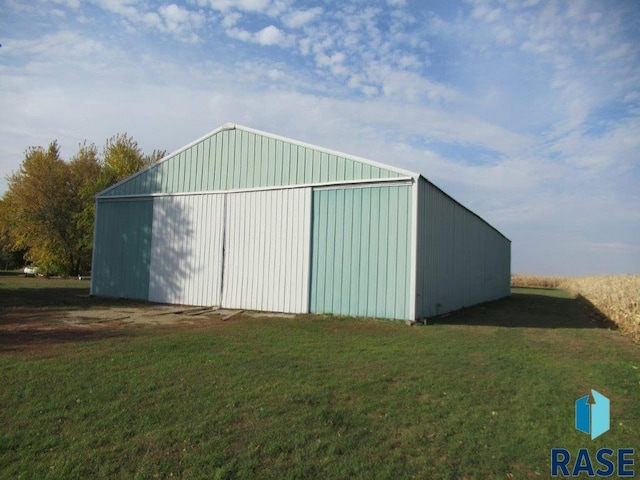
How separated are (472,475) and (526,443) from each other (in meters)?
1.05

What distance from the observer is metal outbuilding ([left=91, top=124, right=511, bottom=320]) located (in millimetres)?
12555

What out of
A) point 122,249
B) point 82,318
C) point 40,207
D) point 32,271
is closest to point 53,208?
point 40,207

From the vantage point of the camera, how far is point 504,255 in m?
32.2

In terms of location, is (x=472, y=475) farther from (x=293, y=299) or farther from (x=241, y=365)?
(x=293, y=299)

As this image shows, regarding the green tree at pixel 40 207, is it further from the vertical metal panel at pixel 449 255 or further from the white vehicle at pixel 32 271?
the vertical metal panel at pixel 449 255

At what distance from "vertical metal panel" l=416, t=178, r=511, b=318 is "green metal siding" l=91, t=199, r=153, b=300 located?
34.0 ft

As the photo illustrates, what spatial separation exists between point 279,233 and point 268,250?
0.68 metres

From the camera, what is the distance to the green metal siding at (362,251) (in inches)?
485

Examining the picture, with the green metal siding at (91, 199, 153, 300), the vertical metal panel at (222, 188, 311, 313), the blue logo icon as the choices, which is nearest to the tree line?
the green metal siding at (91, 199, 153, 300)

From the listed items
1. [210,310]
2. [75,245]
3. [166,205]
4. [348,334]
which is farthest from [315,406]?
[75,245]

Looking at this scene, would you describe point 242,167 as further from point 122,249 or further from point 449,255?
point 449,255

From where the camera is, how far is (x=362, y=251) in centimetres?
1282

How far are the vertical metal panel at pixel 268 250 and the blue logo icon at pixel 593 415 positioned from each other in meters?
8.66

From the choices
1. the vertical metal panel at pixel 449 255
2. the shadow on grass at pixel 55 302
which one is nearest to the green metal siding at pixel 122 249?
the shadow on grass at pixel 55 302
